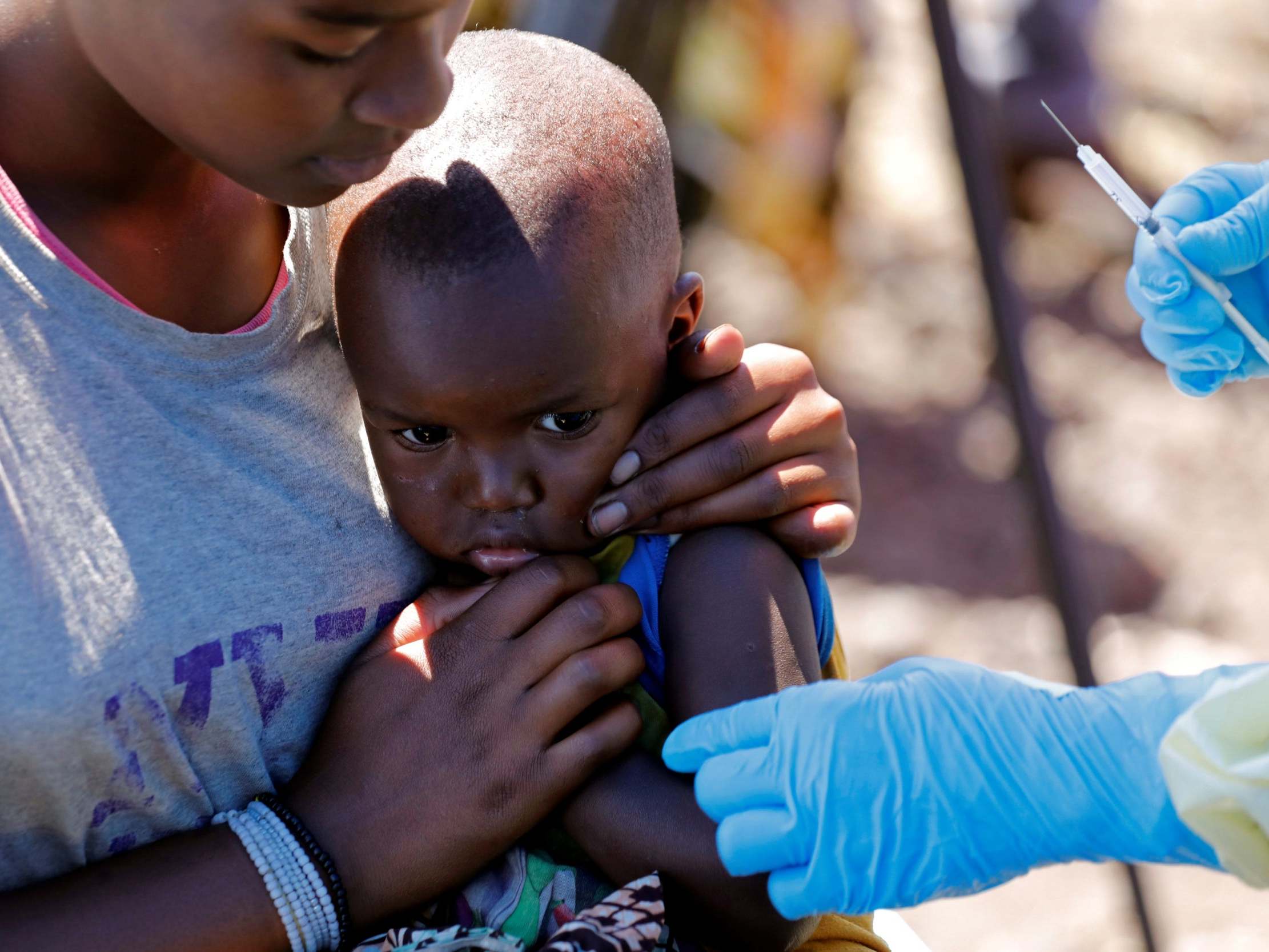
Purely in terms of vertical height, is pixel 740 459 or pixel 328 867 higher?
pixel 740 459

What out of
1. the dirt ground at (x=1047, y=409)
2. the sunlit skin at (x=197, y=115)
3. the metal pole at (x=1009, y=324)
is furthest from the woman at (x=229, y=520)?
the dirt ground at (x=1047, y=409)

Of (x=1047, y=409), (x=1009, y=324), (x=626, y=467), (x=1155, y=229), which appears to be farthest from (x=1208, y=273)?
(x=1047, y=409)

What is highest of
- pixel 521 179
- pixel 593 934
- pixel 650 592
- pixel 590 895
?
pixel 521 179

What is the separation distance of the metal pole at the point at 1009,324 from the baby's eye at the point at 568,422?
3.79 feet

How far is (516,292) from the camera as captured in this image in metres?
1.56

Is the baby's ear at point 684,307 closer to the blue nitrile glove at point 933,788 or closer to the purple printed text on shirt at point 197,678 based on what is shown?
the blue nitrile glove at point 933,788

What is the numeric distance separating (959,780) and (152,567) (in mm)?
913

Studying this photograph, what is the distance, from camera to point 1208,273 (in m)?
1.95

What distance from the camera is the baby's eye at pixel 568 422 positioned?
1.63 metres

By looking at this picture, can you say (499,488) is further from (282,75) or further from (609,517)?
(282,75)

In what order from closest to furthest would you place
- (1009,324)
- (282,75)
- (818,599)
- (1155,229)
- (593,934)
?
(282,75)
(593,934)
(818,599)
(1155,229)
(1009,324)

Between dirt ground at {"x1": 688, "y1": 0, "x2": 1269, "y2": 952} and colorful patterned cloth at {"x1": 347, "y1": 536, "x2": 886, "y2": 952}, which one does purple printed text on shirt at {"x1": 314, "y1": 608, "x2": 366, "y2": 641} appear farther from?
dirt ground at {"x1": 688, "y1": 0, "x2": 1269, "y2": 952}

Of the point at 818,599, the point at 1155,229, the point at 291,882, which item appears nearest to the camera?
the point at 291,882

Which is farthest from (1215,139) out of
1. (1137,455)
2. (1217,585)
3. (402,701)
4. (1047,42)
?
(402,701)
